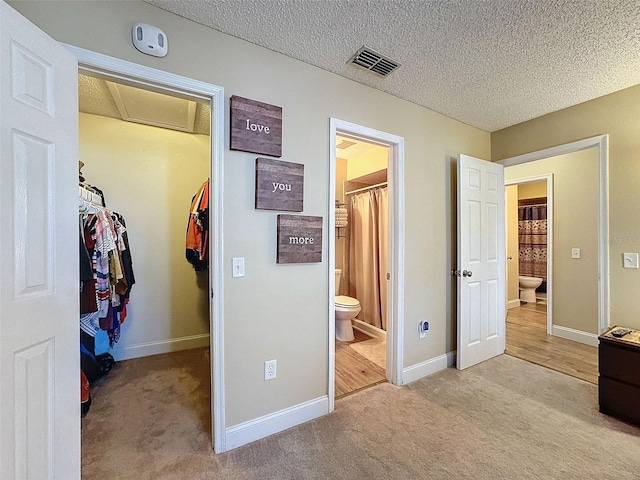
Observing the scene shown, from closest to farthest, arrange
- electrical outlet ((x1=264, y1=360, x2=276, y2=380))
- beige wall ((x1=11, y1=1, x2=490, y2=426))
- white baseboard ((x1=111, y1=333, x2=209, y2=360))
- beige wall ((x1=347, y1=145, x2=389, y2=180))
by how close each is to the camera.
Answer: beige wall ((x1=11, y1=1, x2=490, y2=426))
electrical outlet ((x1=264, y1=360, x2=276, y2=380))
white baseboard ((x1=111, y1=333, x2=209, y2=360))
beige wall ((x1=347, y1=145, x2=389, y2=180))

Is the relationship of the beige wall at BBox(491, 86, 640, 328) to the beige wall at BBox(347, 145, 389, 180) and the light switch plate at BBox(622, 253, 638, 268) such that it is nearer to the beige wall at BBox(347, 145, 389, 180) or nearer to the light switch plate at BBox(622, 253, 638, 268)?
the light switch plate at BBox(622, 253, 638, 268)

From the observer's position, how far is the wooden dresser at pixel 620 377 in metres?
1.72

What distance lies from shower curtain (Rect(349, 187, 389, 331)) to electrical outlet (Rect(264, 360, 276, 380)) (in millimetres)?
1880

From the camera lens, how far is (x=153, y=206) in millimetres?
2768

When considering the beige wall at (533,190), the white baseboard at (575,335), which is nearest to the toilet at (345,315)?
the white baseboard at (575,335)

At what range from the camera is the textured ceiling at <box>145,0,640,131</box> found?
1360 mm

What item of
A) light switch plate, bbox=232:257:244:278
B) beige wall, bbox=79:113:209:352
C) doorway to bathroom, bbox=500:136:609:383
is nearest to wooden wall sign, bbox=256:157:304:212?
light switch plate, bbox=232:257:244:278

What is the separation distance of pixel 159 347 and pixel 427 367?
2.71m

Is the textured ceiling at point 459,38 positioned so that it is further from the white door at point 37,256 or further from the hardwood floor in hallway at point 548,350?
the hardwood floor in hallway at point 548,350

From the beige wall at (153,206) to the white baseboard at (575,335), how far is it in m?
4.35

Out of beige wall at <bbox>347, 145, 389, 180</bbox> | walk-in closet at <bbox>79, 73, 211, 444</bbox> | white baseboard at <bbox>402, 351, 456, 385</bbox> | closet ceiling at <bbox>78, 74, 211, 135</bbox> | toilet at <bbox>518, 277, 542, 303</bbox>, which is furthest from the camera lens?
toilet at <bbox>518, 277, 542, 303</bbox>

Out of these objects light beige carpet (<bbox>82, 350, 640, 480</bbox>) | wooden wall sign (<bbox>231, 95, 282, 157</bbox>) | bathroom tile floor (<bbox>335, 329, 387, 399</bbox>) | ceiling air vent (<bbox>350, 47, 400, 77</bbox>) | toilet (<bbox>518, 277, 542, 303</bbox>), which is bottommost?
bathroom tile floor (<bbox>335, 329, 387, 399</bbox>)

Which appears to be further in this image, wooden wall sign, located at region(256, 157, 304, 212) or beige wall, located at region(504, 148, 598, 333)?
beige wall, located at region(504, 148, 598, 333)

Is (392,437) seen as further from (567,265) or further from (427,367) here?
(567,265)
